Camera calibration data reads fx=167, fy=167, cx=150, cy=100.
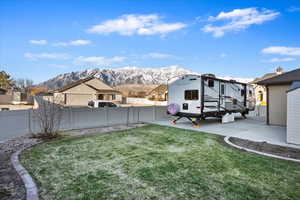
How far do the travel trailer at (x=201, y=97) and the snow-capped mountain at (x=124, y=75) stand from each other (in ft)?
330

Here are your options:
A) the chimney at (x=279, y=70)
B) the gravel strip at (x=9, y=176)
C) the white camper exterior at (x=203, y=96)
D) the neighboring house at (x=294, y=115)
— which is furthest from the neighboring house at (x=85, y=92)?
the chimney at (x=279, y=70)

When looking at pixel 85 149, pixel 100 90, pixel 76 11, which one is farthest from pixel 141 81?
pixel 85 149

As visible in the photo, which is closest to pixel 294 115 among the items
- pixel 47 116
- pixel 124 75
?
pixel 47 116

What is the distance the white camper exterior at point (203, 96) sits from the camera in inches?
348

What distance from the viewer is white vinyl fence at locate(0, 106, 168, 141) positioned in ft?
19.7

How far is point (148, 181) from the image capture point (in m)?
3.06

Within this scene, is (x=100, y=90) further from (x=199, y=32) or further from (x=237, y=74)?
(x=237, y=74)

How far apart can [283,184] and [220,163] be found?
1214mm

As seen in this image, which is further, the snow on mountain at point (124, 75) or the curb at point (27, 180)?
the snow on mountain at point (124, 75)

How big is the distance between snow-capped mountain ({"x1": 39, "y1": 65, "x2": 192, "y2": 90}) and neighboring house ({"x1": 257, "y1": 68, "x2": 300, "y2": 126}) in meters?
102

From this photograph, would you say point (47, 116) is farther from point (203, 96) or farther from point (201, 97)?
point (203, 96)

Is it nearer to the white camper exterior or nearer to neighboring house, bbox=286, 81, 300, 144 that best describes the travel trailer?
the white camper exterior

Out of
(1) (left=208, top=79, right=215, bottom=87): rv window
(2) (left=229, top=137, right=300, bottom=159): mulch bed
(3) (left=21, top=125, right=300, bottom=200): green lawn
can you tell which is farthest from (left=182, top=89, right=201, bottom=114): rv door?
(3) (left=21, top=125, right=300, bottom=200): green lawn

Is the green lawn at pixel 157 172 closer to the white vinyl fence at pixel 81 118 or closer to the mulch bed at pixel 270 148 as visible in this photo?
the mulch bed at pixel 270 148
